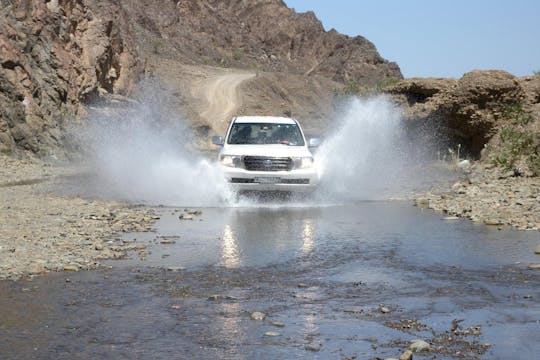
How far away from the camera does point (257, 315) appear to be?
6.73 metres

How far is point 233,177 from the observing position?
1552cm

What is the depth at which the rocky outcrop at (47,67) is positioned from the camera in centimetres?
2711

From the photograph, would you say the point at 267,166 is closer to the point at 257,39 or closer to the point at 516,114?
the point at 516,114

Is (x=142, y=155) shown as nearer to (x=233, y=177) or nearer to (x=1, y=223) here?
(x=233, y=177)

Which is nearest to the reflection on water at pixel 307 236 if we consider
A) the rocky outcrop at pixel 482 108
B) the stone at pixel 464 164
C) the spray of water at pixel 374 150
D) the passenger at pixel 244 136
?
the passenger at pixel 244 136

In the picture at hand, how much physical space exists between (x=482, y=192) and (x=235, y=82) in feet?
165

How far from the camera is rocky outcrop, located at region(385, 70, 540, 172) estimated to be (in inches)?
920

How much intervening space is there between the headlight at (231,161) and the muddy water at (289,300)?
151 inches

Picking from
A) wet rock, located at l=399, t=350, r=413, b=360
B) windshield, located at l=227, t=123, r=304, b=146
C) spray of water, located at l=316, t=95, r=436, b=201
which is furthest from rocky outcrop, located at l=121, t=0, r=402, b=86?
wet rock, located at l=399, t=350, r=413, b=360

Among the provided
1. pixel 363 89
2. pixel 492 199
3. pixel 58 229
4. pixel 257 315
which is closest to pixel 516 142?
pixel 492 199

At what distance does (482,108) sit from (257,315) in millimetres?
19028

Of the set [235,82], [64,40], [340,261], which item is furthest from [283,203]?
[235,82]

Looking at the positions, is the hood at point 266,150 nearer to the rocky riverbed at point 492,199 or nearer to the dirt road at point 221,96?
the rocky riverbed at point 492,199

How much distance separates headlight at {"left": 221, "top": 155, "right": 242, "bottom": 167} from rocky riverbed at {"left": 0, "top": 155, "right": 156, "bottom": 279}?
1.81 meters
